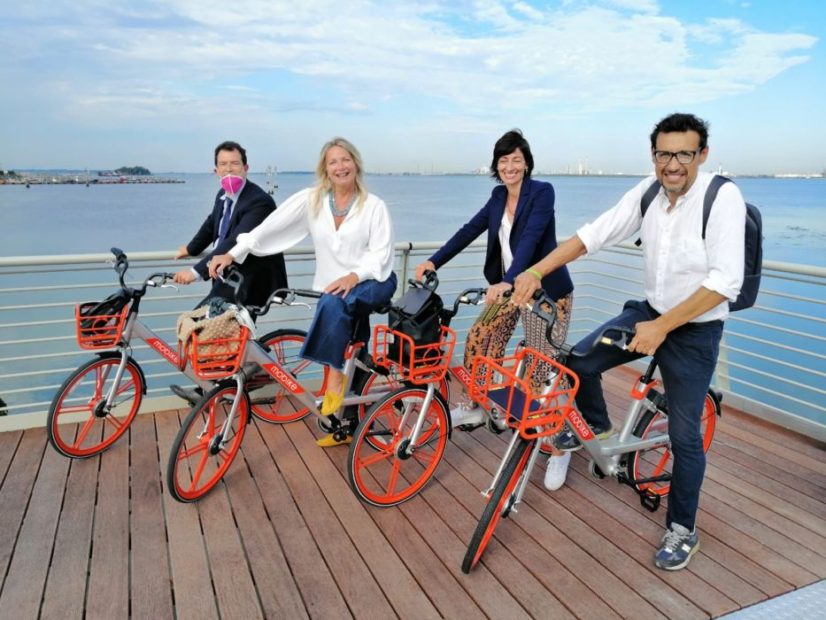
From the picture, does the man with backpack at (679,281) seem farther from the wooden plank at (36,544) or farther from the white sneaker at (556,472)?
the wooden plank at (36,544)

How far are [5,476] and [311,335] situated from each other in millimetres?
1619

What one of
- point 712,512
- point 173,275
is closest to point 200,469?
point 173,275

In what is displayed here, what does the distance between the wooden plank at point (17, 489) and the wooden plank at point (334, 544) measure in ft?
3.53

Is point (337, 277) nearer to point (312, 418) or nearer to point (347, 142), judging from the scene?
point (347, 142)

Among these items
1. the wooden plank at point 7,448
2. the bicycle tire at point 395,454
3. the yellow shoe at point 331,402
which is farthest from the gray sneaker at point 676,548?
the wooden plank at point 7,448

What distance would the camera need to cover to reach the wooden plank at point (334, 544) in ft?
6.31

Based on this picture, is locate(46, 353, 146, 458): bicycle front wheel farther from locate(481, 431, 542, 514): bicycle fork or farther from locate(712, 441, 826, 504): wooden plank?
locate(712, 441, 826, 504): wooden plank

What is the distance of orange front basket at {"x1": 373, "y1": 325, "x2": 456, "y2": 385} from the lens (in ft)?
7.61

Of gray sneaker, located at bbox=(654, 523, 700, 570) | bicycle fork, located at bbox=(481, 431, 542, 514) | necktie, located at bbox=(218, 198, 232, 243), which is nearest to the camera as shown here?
bicycle fork, located at bbox=(481, 431, 542, 514)

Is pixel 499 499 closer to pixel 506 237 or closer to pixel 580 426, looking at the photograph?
pixel 580 426

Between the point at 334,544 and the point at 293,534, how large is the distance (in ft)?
0.59

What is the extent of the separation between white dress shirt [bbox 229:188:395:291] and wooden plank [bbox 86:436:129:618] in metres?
1.17

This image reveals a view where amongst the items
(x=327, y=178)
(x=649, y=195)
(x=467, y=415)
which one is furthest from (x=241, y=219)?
(x=649, y=195)

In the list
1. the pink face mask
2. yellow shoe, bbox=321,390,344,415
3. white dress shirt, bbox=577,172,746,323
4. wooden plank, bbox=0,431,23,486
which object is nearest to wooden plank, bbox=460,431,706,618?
yellow shoe, bbox=321,390,344,415
